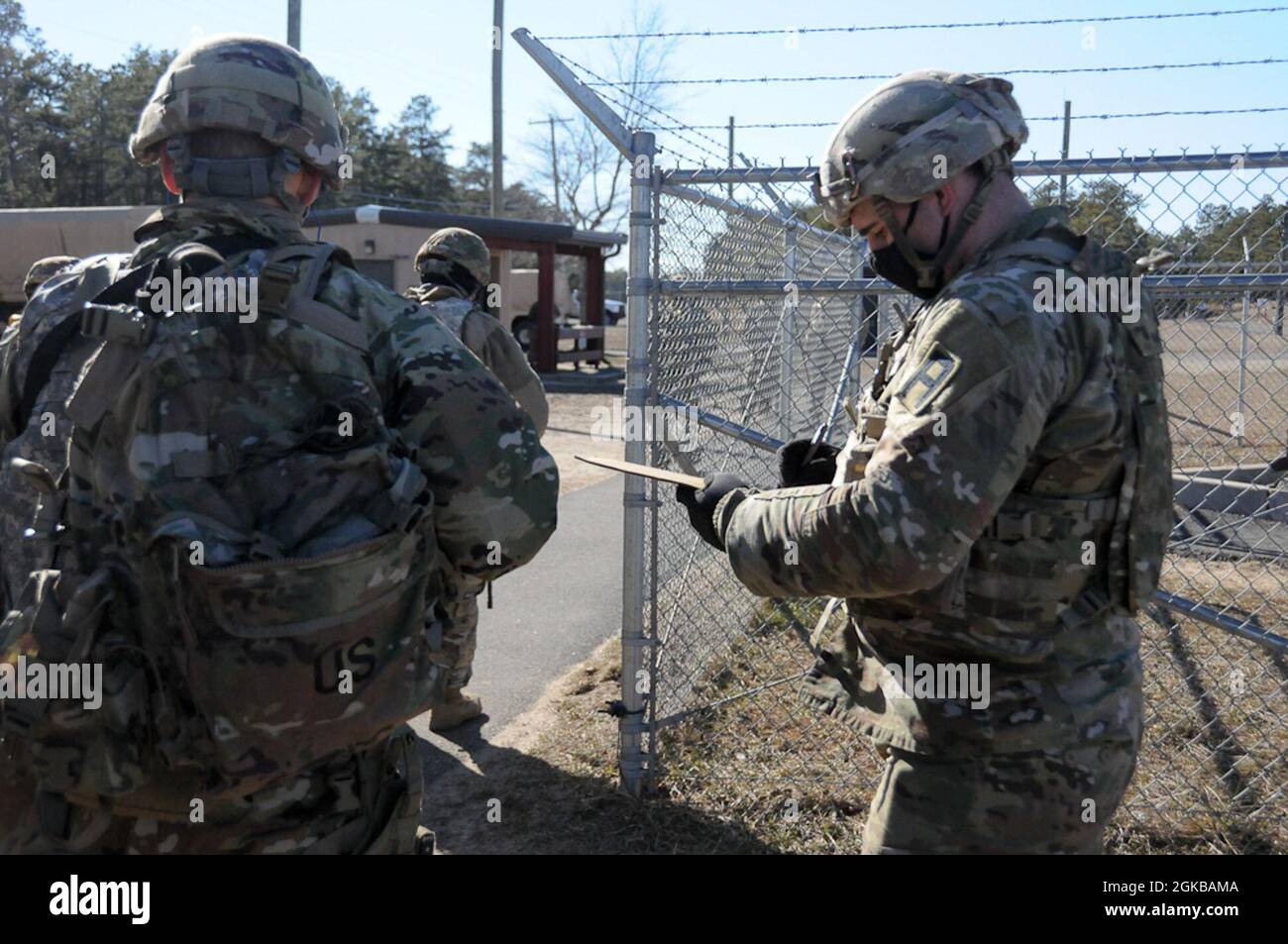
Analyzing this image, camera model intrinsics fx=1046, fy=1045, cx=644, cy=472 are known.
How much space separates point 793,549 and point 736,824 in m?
2.08

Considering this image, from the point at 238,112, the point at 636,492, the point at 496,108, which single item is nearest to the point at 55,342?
the point at 238,112

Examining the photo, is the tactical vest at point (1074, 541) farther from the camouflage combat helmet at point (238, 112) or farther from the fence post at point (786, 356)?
the fence post at point (786, 356)

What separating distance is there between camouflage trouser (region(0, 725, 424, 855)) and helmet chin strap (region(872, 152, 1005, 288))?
1.51m

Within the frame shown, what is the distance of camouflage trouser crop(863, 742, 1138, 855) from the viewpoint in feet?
7.01

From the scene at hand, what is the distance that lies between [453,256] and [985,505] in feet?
10.7

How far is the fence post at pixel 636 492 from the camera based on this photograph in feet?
12.3

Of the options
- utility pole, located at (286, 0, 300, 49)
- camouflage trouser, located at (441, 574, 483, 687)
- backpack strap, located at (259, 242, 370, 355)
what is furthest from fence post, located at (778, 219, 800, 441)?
utility pole, located at (286, 0, 300, 49)

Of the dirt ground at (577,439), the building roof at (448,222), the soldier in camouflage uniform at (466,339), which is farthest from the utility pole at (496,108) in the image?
the soldier in camouflage uniform at (466,339)

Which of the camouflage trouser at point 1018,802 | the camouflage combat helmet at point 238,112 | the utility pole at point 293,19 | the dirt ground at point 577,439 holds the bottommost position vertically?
the dirt ground at point 577,439

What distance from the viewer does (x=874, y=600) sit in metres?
2.31

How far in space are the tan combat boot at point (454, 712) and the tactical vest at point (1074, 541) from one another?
9.64 ft

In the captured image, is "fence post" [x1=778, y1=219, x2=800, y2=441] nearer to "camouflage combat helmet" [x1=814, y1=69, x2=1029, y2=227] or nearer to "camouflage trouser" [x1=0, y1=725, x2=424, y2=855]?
"camouflage combat helmet" [x1=814, y1=69, x2=1029, y2=227]

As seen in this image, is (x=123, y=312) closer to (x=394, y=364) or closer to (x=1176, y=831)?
(x=394, y=364)

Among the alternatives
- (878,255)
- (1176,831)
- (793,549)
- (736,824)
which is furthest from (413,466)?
(1176,831)
